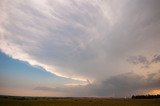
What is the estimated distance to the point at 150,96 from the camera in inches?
5217

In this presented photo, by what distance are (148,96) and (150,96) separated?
3.78ft

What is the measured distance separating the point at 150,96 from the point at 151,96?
57 centimetres

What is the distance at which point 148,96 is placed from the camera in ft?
A: 436

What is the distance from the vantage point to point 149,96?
13250 centimetres

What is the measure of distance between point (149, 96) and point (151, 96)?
1.14 metres

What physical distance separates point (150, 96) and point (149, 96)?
0.59 metres

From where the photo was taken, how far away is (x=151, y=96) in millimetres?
132250

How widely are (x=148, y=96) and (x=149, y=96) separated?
0.67 metres
